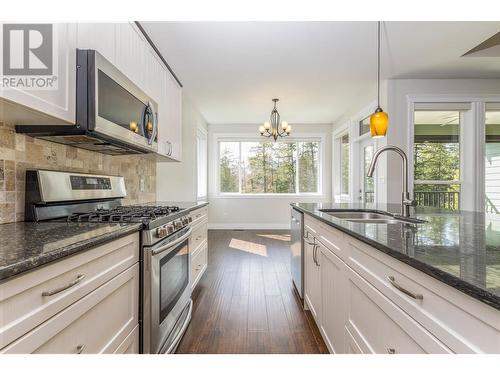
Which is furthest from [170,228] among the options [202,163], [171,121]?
[202,163]

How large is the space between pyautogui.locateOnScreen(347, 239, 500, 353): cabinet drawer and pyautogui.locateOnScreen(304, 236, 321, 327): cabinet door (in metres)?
0.93

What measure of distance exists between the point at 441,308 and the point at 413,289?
11 centimetres

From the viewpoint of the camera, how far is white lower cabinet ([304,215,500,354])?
0.58 metres

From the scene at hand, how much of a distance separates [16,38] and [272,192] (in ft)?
Result: 19.0

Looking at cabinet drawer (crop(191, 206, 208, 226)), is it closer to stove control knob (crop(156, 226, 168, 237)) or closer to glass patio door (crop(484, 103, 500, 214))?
stove control knob (crop(156, 226, 168, 237))

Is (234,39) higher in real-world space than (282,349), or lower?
higher

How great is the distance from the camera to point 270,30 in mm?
2508

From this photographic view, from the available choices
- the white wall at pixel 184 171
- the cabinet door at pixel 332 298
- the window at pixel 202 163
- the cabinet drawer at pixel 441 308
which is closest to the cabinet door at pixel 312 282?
the cabinet door at pixel 332 298

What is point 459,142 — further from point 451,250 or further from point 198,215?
point 451,250

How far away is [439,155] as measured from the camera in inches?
154

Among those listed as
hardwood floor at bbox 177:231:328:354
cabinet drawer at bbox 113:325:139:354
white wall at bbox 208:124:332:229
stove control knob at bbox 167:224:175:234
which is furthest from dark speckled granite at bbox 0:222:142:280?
white wall at bbox 208:124:332:229

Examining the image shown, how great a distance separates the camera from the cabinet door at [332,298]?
4.54ft
